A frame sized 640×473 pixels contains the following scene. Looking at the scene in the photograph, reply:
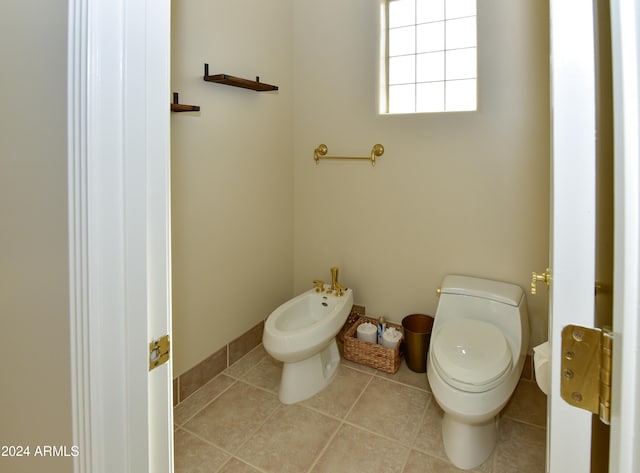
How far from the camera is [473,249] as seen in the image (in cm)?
234

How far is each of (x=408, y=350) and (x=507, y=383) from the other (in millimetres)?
800

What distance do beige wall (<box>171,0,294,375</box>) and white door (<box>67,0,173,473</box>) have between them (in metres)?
1.33

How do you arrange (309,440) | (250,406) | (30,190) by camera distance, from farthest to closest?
(250,406)
(309,440)
(30,190)

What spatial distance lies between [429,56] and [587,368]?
2380mm

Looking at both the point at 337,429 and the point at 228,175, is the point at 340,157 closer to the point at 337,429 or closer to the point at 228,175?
the point at 228,175

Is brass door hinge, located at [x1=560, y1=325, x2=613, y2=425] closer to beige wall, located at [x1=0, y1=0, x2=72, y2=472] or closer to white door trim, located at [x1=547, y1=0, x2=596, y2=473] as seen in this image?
white door trim, located at [x1=547, y1=0, x2=596, y2=473]

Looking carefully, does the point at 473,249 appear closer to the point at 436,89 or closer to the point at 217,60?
the point at 436,89

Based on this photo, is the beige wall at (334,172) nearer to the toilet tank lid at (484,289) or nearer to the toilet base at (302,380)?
the toilet tank lid at (484,289)

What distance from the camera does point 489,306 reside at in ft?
6.84

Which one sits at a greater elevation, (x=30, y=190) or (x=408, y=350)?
(x=30, y=190)

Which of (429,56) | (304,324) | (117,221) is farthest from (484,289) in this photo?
(117,221)

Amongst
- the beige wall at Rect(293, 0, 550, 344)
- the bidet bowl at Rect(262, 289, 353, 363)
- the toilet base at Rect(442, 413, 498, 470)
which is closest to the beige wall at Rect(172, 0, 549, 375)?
the beige wall at Rect(293, 0, 550, 344)

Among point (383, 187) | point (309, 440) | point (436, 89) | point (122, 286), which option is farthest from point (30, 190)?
point (436, 89)

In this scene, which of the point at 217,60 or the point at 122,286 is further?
the point at 217,60
